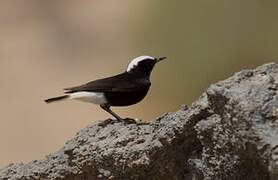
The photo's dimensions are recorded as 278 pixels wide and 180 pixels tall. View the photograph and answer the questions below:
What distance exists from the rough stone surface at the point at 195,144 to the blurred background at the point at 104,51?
2102mm

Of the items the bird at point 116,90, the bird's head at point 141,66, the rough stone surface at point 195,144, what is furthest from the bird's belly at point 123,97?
the rough stone surface at point 195,144

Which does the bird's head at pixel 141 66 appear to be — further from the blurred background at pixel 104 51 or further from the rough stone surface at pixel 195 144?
the blurred background at pixel 104 51

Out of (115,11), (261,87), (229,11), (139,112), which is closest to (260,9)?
(229,11)

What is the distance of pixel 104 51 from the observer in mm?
4953

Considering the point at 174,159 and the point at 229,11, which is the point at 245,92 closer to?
the point at 174,159

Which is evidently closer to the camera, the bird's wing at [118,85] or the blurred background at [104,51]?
the bird's wing at [118,85]

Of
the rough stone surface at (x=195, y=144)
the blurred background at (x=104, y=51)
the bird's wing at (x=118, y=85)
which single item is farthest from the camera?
the blurred background at (x=104, y=51)

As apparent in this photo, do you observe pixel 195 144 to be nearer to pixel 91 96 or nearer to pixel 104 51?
pixel 91 96

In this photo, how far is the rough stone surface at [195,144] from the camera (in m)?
1.20

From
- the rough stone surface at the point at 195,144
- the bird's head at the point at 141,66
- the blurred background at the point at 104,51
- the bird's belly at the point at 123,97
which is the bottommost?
the rough stone surface at the point at 195,144

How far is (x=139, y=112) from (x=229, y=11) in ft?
2.60

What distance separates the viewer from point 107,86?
84.7 inches

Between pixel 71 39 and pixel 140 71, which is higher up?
pixel 71 39

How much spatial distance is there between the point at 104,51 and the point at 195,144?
11.5 feet
